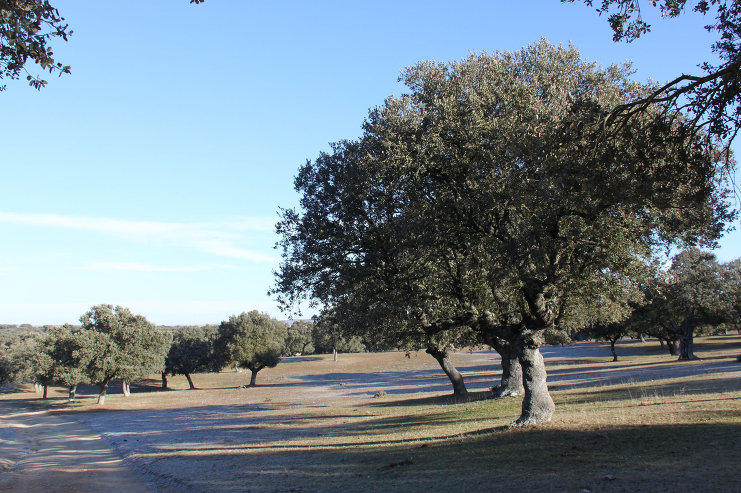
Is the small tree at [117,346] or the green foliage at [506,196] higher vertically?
the green foliage at [506,196]

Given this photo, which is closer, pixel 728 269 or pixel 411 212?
pixel 411 212

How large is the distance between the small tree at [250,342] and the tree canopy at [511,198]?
65.2m

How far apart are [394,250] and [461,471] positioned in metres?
7.49

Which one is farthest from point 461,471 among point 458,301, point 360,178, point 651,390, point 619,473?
point 651,390

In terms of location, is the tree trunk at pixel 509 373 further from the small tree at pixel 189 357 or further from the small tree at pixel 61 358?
the small tree at pixel 189 357

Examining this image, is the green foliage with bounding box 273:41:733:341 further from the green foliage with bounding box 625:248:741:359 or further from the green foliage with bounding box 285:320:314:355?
the green foliage with bounding box 285:320:314:355

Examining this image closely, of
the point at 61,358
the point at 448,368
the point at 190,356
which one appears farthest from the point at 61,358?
the point at 448,368

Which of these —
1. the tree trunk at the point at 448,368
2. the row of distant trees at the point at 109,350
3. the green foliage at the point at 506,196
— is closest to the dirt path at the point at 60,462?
the green foliage at the point at 506,196

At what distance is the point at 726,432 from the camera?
10500 millimetres

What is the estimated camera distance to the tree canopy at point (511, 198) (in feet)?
35.7

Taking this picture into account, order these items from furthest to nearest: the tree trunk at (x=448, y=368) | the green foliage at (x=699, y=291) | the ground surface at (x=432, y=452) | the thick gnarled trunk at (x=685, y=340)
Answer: the thick gnarled trunk at (x=685, y=340) → the green foliage at (x=699, y=291) → the tree trunk at (x=448, y=368) → the ground surface at (x=432, y=452)

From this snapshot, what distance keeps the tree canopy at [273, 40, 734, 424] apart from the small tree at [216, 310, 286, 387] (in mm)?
65245

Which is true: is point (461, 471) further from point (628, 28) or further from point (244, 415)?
point (244, 415)

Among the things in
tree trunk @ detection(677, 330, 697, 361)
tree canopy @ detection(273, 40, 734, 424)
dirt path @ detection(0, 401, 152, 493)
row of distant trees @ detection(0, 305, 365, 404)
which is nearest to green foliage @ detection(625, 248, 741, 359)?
tree trunk @ detection(677, 330, 697, 361)
